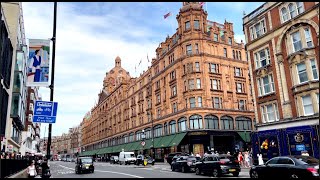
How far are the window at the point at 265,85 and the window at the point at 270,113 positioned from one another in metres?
1.46

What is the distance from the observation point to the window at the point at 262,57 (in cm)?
3137

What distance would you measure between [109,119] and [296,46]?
74.8 m

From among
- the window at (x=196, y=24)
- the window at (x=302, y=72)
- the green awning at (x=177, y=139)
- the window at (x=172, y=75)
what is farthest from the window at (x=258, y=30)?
the window at (x=172, y=75)

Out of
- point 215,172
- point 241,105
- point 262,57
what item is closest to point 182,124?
point 241,105

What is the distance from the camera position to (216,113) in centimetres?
4728

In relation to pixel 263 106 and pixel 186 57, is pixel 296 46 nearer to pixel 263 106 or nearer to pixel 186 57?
pixel 263 106

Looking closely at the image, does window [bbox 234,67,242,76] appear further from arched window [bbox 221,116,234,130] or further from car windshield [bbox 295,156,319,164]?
car windshield [bbox 295,156,319,164]

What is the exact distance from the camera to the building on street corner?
86.1ft

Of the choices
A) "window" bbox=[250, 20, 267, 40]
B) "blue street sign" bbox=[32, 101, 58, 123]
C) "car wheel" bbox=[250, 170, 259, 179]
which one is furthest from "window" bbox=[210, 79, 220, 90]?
"blue street sign" bbox=[32, 101, 58, 123]

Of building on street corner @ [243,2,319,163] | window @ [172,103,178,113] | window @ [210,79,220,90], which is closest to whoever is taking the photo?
building on street corner @ [243,2,319,163]

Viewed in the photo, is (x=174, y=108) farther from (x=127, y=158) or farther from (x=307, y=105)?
(x=307, y=105)

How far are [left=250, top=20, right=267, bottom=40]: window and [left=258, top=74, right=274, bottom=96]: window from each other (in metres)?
4.90

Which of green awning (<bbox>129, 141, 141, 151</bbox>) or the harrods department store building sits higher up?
the harrods department store building

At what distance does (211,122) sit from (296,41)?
70.4ft
